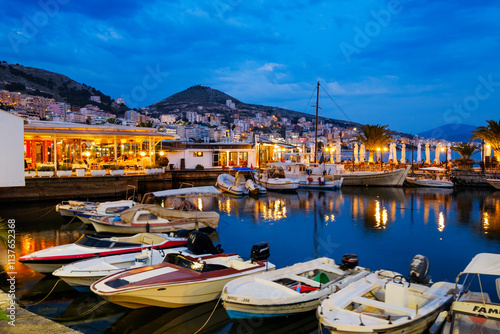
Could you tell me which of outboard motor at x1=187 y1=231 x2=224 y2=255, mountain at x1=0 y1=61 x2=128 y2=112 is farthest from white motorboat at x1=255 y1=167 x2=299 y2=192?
mountain at x1=0 y1=61 x2=128 y2=112

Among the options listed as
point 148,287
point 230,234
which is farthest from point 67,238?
point 148,287

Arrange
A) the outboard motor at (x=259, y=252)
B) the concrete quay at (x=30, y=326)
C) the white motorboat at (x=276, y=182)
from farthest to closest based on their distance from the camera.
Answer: the white motorboat at (x=276, y=182)
the outboard motor at (x=259, y=252)
the concrete quay at (x=30, y=326)

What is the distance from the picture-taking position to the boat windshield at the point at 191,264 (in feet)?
28.2

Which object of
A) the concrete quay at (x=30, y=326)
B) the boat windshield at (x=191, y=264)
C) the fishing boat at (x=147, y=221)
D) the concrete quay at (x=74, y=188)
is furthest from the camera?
the concrete quay at (x=74, y=188)

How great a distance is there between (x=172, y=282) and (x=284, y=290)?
2.47m

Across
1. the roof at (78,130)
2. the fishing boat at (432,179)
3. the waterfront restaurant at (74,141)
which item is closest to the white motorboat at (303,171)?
the fishing boat at (432,179)

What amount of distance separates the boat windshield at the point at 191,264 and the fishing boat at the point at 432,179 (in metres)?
34.3

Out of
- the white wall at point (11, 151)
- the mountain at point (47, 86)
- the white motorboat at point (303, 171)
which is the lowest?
the white motorboat at point (303, 171)

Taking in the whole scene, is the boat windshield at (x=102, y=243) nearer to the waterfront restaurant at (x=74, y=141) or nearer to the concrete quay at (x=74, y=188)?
the concrete quay at (x=74, y=188)

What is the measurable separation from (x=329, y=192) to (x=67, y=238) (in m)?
24.9

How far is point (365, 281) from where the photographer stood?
7.94 metres

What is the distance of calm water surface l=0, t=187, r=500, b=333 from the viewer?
7.92 metres

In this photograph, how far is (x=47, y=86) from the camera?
12962 centimetres

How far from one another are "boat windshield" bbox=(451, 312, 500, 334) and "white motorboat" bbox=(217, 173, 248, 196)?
2614 centimetres
